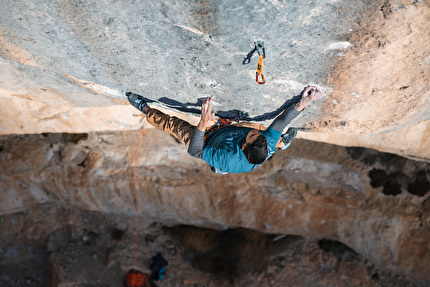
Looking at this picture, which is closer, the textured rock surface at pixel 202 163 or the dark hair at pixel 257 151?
the textured rock surface at pixel 202 163

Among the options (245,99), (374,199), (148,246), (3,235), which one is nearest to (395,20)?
(245,99)

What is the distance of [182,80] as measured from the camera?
4285mm

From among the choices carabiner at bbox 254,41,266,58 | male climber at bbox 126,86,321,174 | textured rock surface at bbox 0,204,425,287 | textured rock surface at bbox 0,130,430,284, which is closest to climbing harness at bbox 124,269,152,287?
textured rock surface at bbox 0,204,425,287

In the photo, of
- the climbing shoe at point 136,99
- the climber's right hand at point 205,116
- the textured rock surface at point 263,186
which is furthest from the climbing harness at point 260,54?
the textured rock surface at point 263,186

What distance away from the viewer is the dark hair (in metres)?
3.78

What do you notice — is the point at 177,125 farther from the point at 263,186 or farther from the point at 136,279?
the point at 136,279

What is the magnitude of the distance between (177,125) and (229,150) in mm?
1119

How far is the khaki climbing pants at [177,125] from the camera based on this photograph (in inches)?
185

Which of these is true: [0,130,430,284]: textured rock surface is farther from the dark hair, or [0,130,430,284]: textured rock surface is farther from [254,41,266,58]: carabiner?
[254,41,266,58]: carabiner

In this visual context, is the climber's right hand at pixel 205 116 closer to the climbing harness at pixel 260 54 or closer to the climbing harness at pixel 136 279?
the climbing harness at pixel 260 54

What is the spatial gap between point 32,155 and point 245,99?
575cm

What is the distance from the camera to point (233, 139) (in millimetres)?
4277

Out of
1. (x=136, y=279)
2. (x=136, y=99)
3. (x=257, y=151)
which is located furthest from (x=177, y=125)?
(x=136, y=279)

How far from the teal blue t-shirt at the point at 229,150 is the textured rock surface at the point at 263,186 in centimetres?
302
